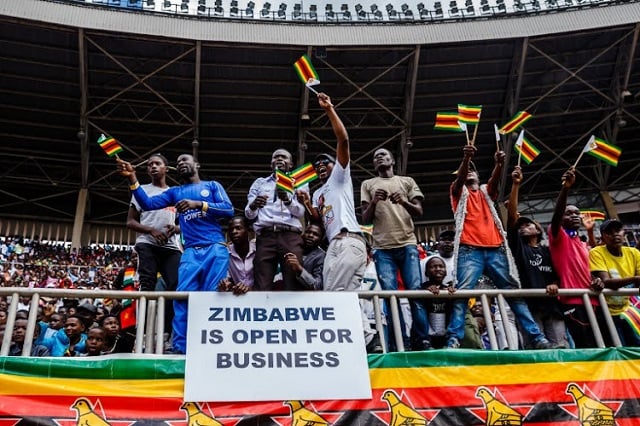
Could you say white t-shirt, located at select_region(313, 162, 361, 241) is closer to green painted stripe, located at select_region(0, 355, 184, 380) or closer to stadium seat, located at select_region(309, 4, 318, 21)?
green painted stripe, located at select_region(0, 355, 184, 380)

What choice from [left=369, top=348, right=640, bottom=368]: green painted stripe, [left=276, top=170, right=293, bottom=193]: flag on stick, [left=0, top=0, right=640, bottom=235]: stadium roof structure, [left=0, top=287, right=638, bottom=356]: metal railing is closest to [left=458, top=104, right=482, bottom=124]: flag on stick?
[left=0, top=287, right=638, bottom=356]: metal railing

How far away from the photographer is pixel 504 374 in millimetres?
3699

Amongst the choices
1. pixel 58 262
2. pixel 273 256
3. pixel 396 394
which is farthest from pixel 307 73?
pixel 58 262

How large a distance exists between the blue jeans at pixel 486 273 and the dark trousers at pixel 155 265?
2.17 metres

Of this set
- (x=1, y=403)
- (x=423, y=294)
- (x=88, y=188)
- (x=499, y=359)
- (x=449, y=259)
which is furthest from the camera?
(x=88, y=188)

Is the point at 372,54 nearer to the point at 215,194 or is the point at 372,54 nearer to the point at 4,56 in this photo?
the point at 4,56

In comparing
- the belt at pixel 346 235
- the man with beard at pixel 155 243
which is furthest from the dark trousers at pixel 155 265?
the belt at pixel 346 235

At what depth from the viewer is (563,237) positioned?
4.71 meters

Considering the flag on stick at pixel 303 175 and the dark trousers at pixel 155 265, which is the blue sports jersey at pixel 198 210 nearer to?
the dark trousers at pixel 155 265

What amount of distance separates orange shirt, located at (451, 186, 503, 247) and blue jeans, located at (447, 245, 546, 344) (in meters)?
0.05

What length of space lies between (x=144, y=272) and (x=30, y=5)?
33.7 feet

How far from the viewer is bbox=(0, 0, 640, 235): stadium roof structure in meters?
13.3

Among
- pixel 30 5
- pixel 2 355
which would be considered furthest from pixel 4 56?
pixel 2 355

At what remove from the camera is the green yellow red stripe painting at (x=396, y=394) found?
323cm
